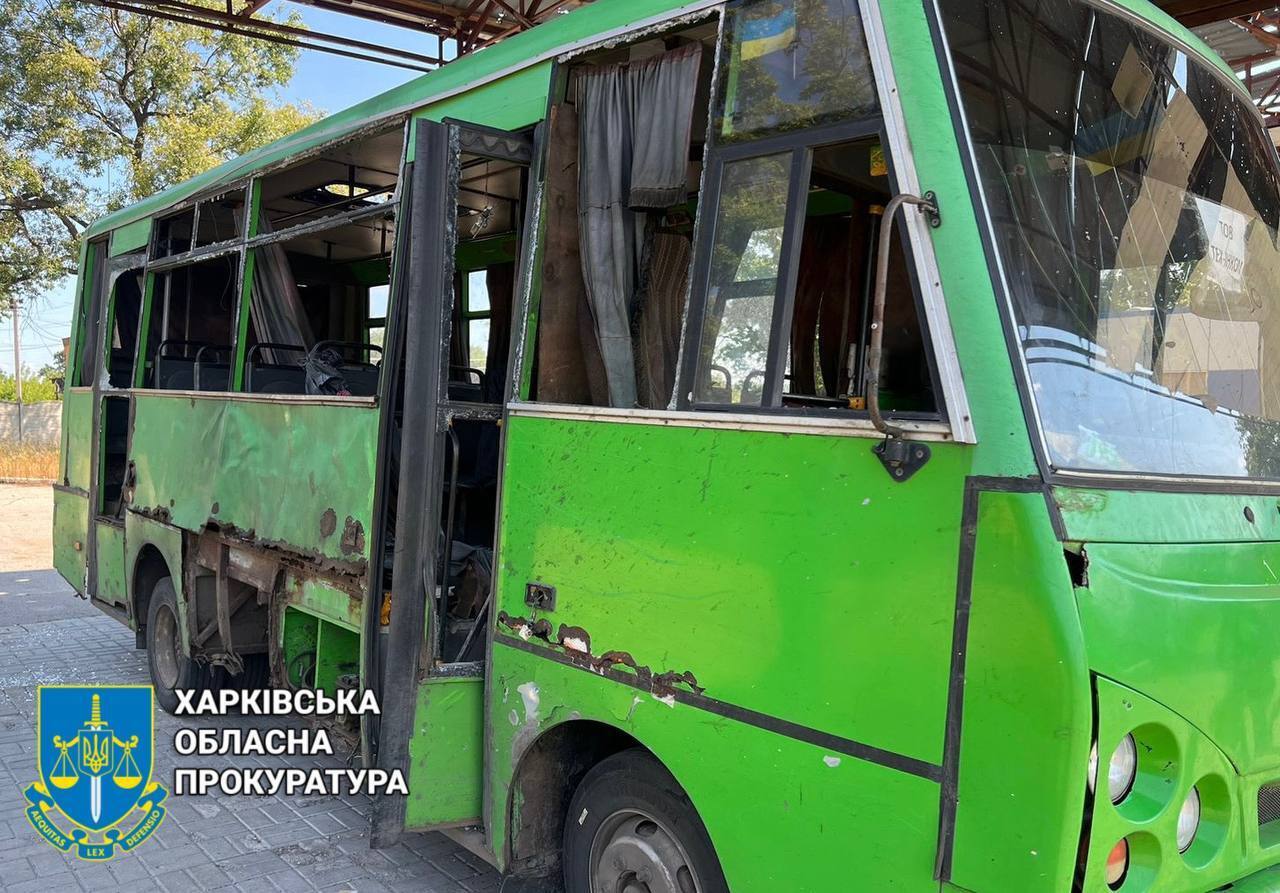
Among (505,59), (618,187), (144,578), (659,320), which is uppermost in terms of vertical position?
(505,59)

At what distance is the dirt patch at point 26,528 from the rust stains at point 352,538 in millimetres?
8228

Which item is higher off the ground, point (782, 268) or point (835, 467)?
point (782, 268)

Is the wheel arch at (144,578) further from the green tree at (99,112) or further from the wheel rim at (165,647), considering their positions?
the green tree at (99,112)

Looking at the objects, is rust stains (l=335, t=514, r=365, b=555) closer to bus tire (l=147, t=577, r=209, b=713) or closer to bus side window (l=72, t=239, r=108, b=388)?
bus tire (l=147, t=577, r=209, b=713)

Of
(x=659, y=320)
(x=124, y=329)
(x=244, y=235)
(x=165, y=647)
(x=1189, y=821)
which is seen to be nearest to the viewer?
(x=1189, y=821)

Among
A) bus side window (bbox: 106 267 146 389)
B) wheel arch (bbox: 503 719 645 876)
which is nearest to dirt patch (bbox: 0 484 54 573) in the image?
bus side window (bbox: 106 267 146 389)

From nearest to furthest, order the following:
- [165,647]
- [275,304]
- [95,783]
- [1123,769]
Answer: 1. [1123,769]
2. [95,783]
3. [275,304]
4. [165,647]

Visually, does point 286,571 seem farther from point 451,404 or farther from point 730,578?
point 730,578

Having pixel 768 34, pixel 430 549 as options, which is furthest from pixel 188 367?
pixel 768 34

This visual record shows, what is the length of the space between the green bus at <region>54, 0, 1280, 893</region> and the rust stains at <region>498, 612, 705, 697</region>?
0.04ft

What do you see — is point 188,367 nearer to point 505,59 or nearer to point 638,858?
point 505,59

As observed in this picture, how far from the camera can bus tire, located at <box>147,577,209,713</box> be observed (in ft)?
21.1

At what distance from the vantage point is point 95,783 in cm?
481

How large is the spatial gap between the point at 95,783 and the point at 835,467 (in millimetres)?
4143
